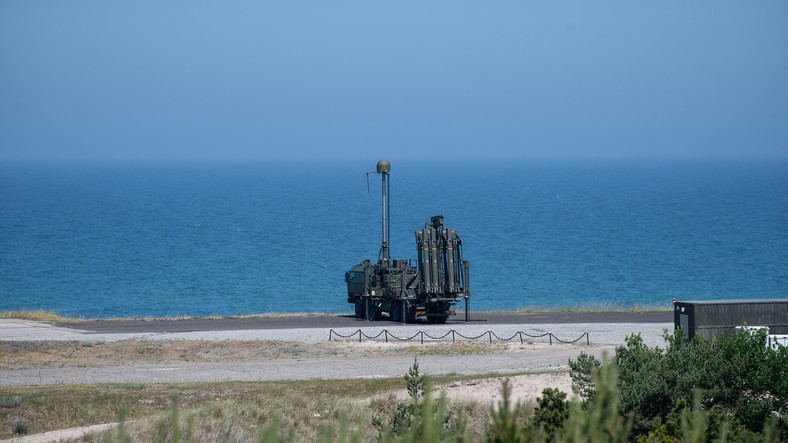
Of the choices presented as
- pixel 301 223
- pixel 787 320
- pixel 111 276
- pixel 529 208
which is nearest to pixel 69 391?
pixel 787 320

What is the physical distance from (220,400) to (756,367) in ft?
37.2

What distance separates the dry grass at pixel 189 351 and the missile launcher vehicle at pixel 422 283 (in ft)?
18.9

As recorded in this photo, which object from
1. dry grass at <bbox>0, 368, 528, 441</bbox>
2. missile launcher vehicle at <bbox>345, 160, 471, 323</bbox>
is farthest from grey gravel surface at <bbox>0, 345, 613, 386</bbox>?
missile launcher vehicle at <bbox>345, 160, 471, 323</bbox>

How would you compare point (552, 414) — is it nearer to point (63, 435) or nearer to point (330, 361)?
point (63, 435)

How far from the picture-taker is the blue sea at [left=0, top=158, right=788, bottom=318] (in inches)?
2618

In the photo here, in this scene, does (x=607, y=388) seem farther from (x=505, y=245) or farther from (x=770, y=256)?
(x=505, y=245)

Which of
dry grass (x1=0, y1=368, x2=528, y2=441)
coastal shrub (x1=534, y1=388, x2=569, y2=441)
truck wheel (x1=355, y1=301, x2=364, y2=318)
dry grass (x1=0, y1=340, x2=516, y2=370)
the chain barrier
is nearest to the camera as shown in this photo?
coastal shrub (x1=534, y1=388, x2=569, y2=441)

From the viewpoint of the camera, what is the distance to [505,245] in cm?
9794

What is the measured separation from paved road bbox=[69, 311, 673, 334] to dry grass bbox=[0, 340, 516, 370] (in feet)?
15.8

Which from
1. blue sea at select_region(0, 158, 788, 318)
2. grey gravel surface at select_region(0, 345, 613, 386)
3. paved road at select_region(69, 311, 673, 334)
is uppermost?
grey gravel surface at select_region(0, 345, 613, 386)

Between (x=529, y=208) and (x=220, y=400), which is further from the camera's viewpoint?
(x=529, y=208)

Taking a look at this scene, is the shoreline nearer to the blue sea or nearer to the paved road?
the paved road

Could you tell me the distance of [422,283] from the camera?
40719mm

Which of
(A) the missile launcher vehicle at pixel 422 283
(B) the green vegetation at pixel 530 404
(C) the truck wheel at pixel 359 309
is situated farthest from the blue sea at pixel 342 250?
(B) the green vegetation at pixel 530 404
